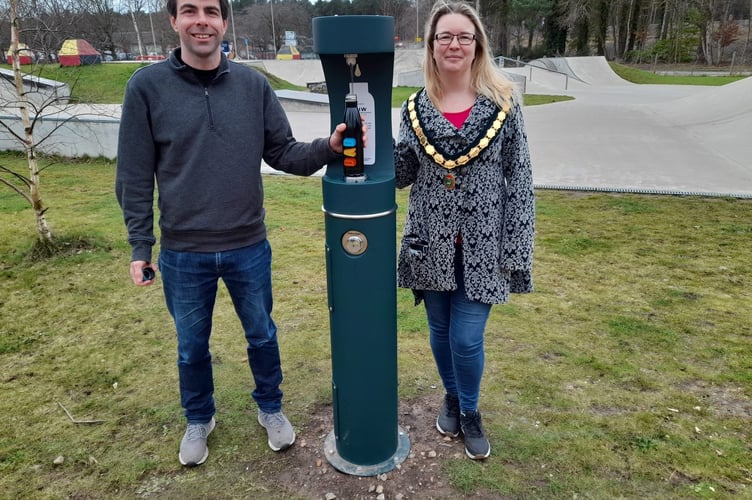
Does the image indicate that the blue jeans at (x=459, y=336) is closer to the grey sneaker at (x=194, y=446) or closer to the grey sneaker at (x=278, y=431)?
the grey sneaker at (x=278, y=431)

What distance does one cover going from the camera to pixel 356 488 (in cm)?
237

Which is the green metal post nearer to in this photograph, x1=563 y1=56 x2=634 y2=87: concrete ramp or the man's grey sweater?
the man's grey sweater

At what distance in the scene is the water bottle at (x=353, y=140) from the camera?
2.04m

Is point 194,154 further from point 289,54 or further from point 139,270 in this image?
point 289,54

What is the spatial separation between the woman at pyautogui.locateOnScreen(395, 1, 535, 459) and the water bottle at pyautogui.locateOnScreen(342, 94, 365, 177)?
0.29 metres

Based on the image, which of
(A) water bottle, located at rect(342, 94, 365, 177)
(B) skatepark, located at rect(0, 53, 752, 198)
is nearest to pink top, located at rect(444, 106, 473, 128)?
(A) water bottle, located at rect(342, 94, 365, 177)

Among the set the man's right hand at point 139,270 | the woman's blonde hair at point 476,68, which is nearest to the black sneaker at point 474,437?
the woman's blonde hair at point 476,68

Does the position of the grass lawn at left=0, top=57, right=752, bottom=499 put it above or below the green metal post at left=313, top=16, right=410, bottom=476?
below

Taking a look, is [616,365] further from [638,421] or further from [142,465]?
[142,465]

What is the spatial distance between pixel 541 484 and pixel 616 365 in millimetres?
1188

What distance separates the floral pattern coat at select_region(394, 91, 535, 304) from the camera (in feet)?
7.20

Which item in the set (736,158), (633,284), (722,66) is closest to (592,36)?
(722,66)

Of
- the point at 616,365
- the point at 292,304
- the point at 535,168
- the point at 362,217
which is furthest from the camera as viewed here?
the point at 535,168

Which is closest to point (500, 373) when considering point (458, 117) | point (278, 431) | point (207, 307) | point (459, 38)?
point (278, 431)
